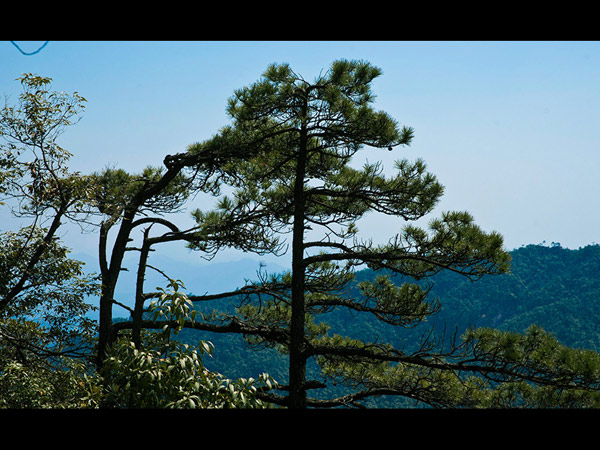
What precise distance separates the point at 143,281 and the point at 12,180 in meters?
2.62

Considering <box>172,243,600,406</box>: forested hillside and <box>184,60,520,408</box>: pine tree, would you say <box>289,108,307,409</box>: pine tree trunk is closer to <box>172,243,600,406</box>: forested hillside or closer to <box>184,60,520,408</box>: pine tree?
<box>184,60,520,408</box>: pine tree

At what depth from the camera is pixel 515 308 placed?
1619 cm

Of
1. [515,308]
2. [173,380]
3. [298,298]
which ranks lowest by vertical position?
[173,380]

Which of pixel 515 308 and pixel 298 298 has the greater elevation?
pixel 515 308

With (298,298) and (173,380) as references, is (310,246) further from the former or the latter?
(173,380)

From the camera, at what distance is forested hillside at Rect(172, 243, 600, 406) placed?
12.9 metres

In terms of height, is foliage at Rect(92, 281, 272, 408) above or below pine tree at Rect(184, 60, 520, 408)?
below

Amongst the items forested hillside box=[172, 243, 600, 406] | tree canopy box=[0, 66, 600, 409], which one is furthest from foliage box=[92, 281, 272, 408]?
forested hillside box=[172, 243, 600, 406]

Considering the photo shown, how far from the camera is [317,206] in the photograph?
607cm

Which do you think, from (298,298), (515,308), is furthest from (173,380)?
(515,308)

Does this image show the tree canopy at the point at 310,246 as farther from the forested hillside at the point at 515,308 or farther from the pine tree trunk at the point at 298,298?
the forested hillside at the point at 515,308

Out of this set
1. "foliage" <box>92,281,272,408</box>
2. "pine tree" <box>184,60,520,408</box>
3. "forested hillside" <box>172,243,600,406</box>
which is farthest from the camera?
"forested hillside" <box>172,243,600,406</box>

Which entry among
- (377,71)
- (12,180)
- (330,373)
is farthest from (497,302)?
(12,180)

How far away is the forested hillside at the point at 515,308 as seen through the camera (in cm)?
1293
